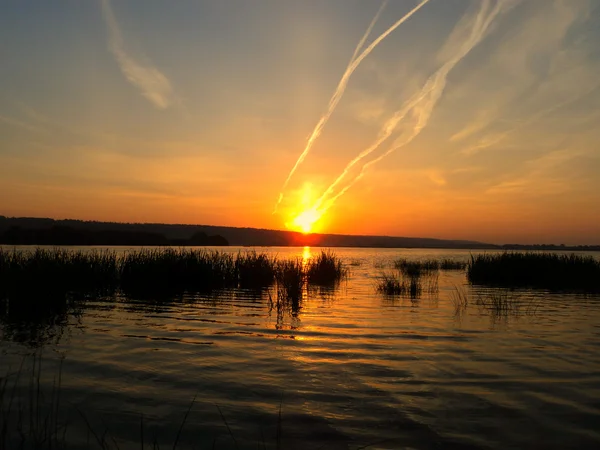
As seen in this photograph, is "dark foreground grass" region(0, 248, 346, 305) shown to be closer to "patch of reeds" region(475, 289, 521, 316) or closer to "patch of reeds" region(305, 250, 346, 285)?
"patch of reeds" region(305, 250, 346, 285)

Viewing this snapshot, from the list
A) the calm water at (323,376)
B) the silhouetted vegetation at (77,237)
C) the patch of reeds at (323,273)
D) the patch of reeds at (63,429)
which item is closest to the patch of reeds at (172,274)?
the patch of reeds at (323,273)

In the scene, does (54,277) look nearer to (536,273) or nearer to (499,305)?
(499,305)

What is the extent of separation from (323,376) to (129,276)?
14.7m

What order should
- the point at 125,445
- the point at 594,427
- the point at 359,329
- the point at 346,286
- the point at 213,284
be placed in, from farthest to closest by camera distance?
the point at 346,286
the point at 213,284
the point at 359,329
the point at 594,427
the point at 125,445

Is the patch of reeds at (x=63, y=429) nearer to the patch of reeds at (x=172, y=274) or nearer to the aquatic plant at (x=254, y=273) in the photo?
the patch of reeds at (x=172, y=274)

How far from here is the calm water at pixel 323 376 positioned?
15.6 ft

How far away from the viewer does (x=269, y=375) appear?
6867mm

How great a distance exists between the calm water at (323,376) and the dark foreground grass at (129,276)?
266 cm

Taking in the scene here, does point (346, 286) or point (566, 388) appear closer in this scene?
point (566, 388)

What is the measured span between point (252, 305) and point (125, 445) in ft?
34.2

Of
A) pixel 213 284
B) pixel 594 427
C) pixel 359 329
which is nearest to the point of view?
pixel 594 427

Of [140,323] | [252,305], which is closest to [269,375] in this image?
[140,323]

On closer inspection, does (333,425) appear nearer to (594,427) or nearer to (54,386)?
(594,427)

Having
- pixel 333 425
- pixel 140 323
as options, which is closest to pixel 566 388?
pixel 333 425
